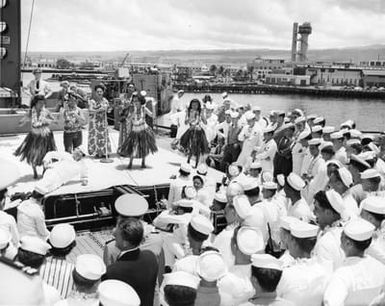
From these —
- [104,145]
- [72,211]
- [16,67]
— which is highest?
[16,67]

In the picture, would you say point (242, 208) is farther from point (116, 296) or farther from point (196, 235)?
point (116, 296)

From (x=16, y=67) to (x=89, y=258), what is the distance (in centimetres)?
1058

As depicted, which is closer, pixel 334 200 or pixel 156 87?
pixel 334 200

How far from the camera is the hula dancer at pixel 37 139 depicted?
6930 millimetres

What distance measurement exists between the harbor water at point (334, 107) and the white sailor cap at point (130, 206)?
4208 centimetres

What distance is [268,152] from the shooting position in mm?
7480

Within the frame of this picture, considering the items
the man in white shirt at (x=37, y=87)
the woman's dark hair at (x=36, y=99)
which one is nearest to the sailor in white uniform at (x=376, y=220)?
the woman's dark hair at (x=36, y=99)

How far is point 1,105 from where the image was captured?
37.0ft

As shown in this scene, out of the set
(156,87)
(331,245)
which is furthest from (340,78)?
(331,245)

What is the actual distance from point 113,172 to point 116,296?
5552 millimetres

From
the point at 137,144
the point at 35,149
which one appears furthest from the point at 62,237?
the point at 137,144

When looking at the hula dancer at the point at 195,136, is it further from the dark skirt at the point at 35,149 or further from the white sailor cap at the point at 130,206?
the white sailor cap at the point at 130,206

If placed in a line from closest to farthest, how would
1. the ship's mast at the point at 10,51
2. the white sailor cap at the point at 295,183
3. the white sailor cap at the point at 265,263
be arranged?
the white sailor cap at the point at 265,263 < the white sailor cap at the point at 295,183 < the ship's mast at the point at 10,51

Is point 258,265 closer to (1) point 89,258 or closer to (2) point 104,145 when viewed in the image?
(1) point 89,258
